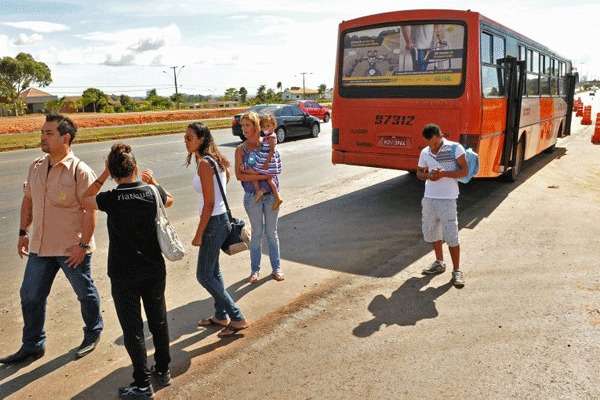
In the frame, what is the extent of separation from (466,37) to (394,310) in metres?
5.02

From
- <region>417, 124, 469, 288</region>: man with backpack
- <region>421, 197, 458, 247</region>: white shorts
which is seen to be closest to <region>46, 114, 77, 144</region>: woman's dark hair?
<region>417, 124, 469, 288</region>: man with backpack

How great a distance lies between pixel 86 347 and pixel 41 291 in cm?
59

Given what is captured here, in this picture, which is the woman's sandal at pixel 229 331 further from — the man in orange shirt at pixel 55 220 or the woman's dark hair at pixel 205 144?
the woman's dark hair at pixel 205 144

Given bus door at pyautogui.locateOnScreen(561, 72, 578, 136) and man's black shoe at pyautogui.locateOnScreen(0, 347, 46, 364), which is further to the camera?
bus door at pyautogui.locateOnScreen(561, 72, 578, 136)

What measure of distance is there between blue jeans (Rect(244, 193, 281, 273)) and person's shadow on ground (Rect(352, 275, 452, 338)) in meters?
1.23

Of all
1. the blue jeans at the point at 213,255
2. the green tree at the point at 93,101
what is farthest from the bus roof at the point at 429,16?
the green tree at the point at 93,101

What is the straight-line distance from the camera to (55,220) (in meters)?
3.73

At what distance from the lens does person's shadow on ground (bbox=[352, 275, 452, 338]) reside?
14.7 feet

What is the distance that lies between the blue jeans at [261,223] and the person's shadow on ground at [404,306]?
1230 mm

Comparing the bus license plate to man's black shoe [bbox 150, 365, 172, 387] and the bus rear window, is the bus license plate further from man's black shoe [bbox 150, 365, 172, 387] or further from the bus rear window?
man's black shoe [bbox 150, 365, 172, 387]

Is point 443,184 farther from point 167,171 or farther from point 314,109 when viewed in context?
point 314,109

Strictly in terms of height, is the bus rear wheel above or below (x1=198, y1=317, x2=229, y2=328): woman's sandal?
above

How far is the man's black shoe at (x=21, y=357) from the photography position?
12.7 ft

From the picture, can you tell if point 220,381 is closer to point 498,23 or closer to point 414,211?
point 414,211
